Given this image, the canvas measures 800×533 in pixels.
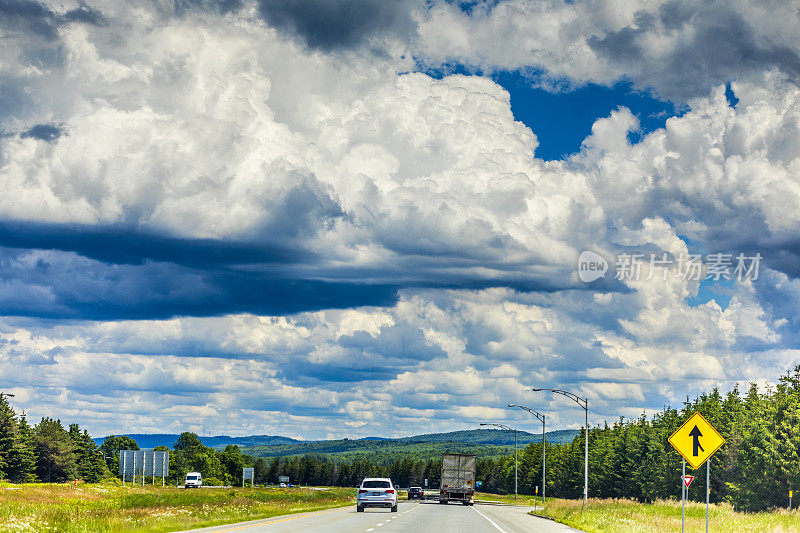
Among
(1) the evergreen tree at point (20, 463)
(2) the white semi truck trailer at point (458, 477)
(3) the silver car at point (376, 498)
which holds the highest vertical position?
(3) the silver car at point (376, 498)

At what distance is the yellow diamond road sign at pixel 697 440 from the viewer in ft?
91.5

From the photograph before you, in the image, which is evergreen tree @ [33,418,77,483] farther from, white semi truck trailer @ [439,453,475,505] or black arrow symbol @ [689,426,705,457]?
black arrow symbol @ [689,426,705,457]

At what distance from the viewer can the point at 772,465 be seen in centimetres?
6756

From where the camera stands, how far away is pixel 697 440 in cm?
2820

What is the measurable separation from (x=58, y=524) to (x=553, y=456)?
151m

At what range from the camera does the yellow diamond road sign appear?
1098 inches

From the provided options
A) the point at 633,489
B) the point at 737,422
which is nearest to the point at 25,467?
the point at 633,489

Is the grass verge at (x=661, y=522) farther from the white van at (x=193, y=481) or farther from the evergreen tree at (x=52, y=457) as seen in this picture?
the evergreen tree at (x=52, y=457)

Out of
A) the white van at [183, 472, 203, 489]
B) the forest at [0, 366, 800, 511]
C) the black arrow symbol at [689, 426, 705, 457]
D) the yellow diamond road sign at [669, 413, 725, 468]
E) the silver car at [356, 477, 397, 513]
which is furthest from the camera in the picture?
the white van at [183, 472, 203, 489]

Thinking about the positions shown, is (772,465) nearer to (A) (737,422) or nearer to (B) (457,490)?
(A) (737,422)

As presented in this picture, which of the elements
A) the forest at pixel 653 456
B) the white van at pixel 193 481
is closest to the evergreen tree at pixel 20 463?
the forest at pixel 653 456

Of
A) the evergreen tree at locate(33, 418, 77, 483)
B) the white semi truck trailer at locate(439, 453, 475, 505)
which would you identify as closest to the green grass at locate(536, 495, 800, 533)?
the white semi truck trailer at locate(439, 453, 475, 505)

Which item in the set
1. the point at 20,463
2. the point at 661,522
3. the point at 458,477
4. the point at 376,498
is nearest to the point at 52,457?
the point at 20,463

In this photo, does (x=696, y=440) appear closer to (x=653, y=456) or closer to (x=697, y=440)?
(x=697, y=440)
